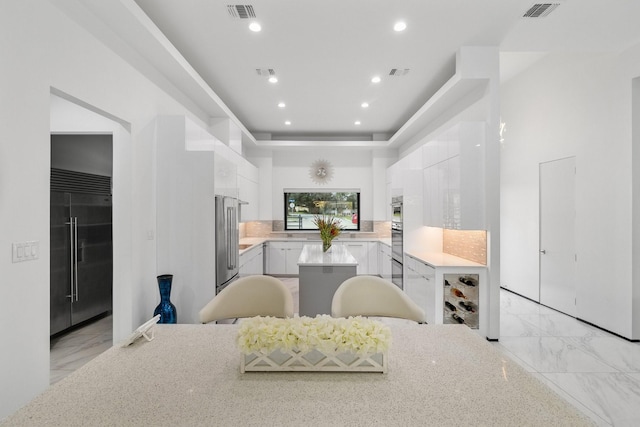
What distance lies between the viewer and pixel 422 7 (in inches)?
113

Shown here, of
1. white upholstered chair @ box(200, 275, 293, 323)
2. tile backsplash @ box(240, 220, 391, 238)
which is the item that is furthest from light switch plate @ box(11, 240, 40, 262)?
tile backsplash @ box(240, 220, 391, 238)

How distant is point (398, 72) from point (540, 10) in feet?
5.19

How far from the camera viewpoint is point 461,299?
12.4 ft

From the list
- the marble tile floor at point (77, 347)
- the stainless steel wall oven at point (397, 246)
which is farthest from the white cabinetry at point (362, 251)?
the marble tile floor at point (77, 347)

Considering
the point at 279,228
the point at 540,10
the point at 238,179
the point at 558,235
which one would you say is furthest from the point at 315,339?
the point at 279,228

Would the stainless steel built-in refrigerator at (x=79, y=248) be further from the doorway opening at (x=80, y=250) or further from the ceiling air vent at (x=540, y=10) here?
the ceiling air vent at (x=540, y=10)

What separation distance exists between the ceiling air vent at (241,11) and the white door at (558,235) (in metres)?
4.25

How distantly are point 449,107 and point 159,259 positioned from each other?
13.7 ft

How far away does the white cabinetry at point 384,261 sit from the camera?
21.0 ft

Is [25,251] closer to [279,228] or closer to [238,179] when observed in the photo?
[238,179]

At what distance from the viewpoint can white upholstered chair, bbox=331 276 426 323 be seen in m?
2.03

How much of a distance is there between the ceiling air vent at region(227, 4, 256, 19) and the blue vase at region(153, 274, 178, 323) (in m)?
2.52

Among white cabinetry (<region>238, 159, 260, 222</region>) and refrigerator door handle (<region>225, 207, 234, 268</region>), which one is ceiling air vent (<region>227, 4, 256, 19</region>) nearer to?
refrigerator door handle (<region>225, 207, 234, 268</region>)

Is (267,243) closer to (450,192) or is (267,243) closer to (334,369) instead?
(450,192)
